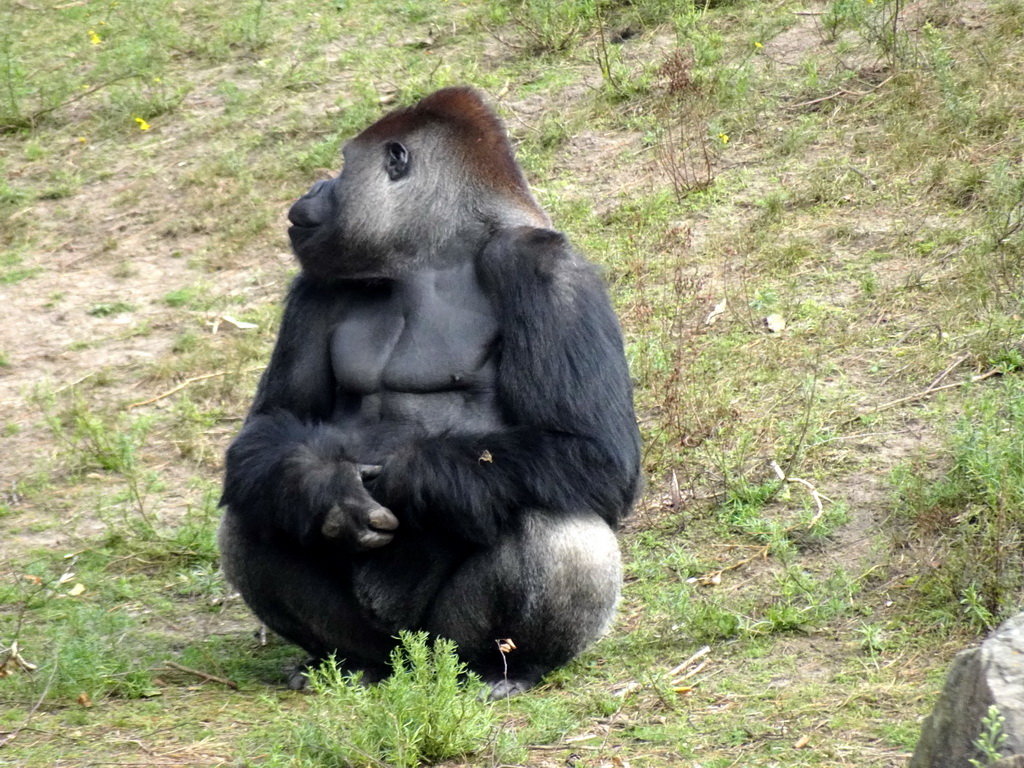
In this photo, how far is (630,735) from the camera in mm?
3506

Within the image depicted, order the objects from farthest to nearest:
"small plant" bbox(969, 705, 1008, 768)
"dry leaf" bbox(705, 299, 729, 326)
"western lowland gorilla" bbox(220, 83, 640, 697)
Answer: "dry leaf" bbox(705, 299, 729, 326), "western lowland gorilla" bbox(220, 83, 640, 697), "small plant" bbox(969, 705, 1008, 768)

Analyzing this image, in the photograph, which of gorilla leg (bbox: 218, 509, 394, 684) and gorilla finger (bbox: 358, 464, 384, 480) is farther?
gorilla leg (bbox: 218, 509, 394, 684)

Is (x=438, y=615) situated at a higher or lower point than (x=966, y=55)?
lower

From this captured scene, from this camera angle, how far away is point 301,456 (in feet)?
13.0

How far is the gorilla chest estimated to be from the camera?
4.16 metres

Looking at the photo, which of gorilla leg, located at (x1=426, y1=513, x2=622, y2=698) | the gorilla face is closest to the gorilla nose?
the gorilla face

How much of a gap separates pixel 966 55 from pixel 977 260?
219cm

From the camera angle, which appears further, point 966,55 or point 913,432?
point 966,55

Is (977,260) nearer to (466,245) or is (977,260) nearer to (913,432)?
(913,432)

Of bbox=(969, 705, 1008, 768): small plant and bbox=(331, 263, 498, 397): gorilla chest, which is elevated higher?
bbox=(331, 263, 498, 397): gorilla chest

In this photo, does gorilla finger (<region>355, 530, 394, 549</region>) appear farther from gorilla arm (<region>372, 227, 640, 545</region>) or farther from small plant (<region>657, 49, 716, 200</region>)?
small plant (<region>657, 49, 716, 200</region>)

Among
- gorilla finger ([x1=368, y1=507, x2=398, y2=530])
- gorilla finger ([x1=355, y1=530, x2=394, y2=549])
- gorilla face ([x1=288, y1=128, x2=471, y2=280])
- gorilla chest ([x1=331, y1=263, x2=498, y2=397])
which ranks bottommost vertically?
gorilla finger ([x1=355, y1=530, x2=394, y2=549])

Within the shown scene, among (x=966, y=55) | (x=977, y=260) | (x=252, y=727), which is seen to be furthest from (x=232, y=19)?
(x=252, y=727)

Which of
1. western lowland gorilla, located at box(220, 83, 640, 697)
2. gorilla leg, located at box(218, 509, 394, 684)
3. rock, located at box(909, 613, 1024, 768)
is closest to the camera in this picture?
rock, located at box(909, 613, 1024, 768)
